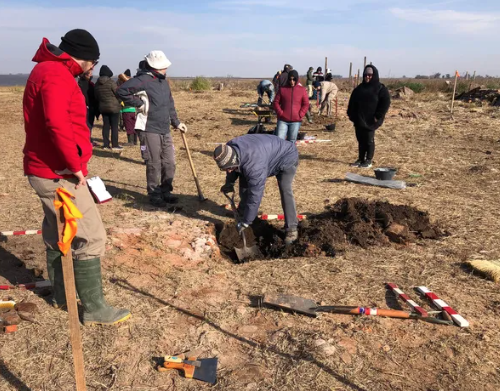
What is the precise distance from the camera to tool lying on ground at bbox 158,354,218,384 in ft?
9.43

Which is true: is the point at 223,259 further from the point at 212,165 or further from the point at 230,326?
the point at 212,165

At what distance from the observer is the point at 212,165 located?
912 cm

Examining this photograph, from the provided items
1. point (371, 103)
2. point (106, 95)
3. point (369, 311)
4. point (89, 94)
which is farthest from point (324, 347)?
point (89, 94)

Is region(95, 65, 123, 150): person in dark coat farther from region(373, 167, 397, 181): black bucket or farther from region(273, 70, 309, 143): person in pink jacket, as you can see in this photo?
region(373, 167, 397, 181): black bucket

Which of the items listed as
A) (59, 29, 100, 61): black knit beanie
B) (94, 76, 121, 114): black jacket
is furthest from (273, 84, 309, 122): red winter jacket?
(59, 29, 100, 61): black knit beanie

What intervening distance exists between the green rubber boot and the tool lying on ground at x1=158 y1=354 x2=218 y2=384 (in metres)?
1.18

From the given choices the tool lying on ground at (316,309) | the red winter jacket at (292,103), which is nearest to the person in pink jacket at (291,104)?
the red winter jacket at (292,103)

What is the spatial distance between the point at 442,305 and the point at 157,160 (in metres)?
3.97

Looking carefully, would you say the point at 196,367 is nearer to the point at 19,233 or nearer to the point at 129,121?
the point at 19,233

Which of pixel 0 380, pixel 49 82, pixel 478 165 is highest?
pixel 49 82

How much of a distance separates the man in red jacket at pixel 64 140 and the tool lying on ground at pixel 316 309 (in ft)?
4.83

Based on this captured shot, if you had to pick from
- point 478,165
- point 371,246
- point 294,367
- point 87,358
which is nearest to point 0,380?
point 87,358

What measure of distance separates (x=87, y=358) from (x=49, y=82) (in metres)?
1.92

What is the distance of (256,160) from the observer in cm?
450
